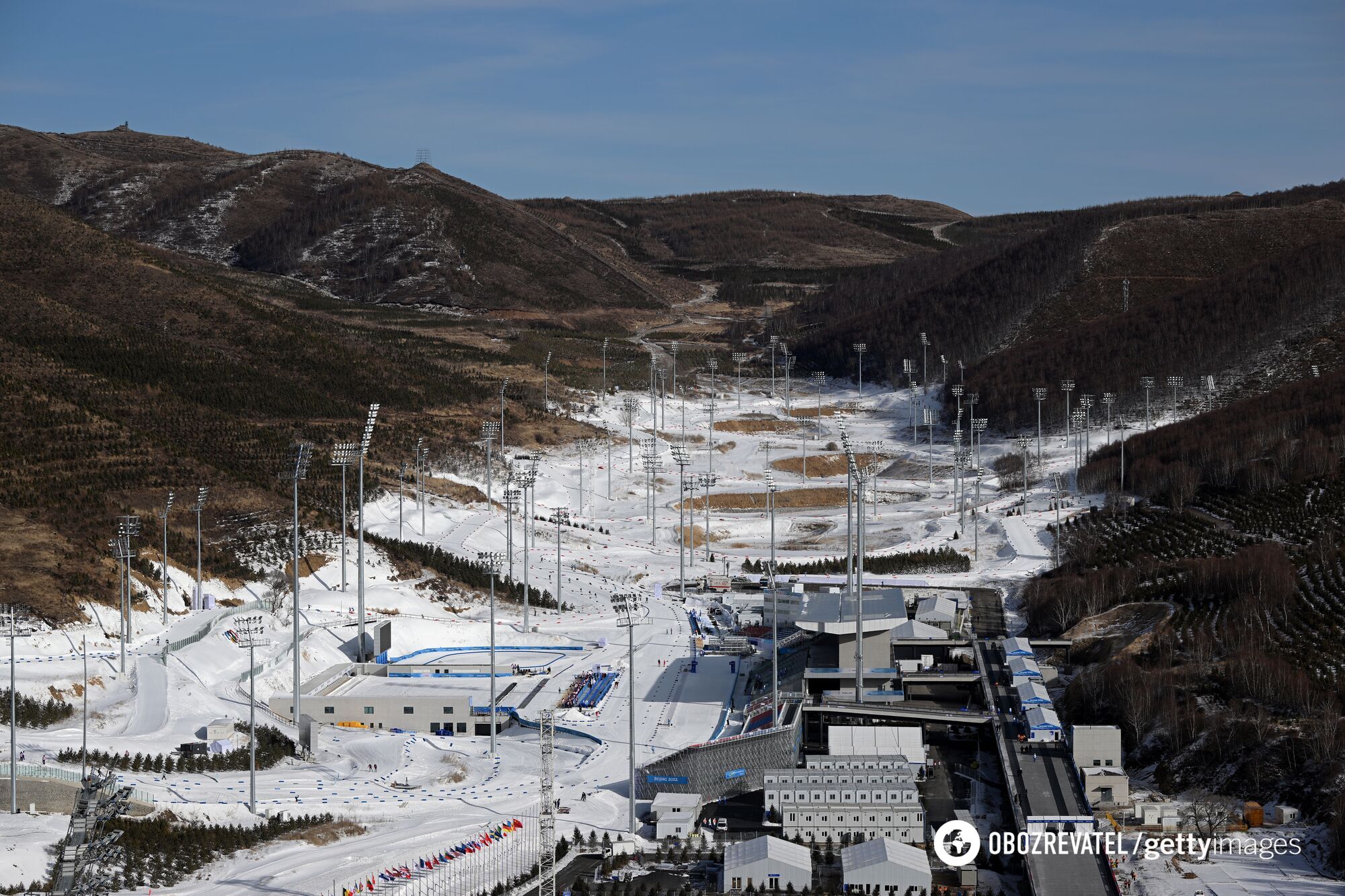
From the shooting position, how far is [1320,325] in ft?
413

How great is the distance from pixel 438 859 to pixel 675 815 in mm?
6766

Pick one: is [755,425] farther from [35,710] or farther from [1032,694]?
[35,710]

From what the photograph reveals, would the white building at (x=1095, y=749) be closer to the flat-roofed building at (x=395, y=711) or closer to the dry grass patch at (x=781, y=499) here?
the flat-roofed building at (x=395, y=711)

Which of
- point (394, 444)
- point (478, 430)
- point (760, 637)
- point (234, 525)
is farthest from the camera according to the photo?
point (478, 430)

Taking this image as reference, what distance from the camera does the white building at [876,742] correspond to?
4997 centimetres

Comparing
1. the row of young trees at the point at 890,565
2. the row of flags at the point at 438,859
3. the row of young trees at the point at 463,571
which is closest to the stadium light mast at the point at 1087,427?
the row of young trees at the point at 890,565

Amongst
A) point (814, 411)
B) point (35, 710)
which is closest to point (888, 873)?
point (35, 710)

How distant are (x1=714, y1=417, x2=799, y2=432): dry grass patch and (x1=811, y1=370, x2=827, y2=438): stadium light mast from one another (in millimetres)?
2137

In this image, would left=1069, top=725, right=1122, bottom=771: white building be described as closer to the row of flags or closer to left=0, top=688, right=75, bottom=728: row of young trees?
the row of flags

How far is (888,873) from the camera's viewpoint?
39.3 metres

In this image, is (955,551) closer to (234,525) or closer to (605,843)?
(234,525)

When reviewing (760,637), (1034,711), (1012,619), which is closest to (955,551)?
(1012,619)

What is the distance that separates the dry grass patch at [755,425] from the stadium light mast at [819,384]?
2137 millimetres

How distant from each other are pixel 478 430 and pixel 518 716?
5663 cm
